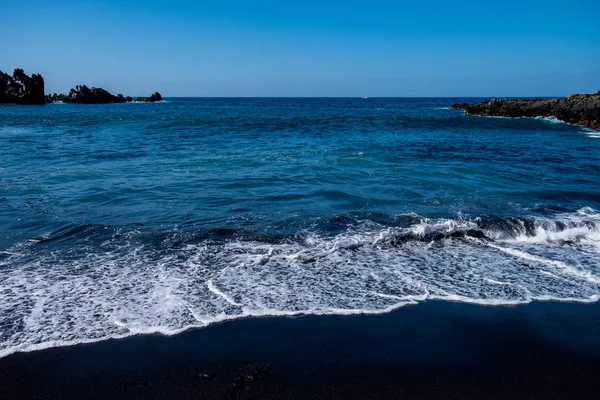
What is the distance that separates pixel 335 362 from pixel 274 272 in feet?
7.78

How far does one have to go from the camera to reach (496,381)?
4.00m

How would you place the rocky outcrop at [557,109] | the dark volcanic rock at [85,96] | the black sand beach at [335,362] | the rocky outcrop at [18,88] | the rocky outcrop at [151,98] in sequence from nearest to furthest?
the black sand beach at [335,362]
the rocky outcrop at [557,109]
the rocky outcrop at [18,88]
the dark volcanic rock at [85,96]
the rocky outcrop at [151,98]

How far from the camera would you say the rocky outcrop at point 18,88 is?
256ft

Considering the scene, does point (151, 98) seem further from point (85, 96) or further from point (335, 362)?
point (335, 362)

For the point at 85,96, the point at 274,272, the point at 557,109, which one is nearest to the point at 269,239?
the point at 274,272

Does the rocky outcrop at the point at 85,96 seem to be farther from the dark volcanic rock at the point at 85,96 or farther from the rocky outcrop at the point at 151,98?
the rocky outcrop at the point at 151,98

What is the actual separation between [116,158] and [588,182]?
57.8 ft

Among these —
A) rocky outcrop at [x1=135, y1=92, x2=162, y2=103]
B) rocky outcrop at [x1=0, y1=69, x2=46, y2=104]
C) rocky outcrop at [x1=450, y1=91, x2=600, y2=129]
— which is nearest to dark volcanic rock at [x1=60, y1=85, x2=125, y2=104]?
rocky outcrop at [x1=0, y1=69, x2=46, y2=104]

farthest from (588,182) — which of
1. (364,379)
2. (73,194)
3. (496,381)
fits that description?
(73,194)

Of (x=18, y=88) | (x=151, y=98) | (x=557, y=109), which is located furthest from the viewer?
(x=151, y=98)

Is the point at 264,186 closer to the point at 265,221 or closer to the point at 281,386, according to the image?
the point at 265,221

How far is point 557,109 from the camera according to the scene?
42562mm

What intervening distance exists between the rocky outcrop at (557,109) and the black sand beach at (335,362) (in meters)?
34.5

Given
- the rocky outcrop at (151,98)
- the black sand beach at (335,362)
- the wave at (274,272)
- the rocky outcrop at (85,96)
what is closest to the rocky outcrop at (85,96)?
the rocky outcrop at (85,96)
